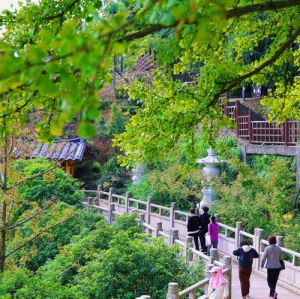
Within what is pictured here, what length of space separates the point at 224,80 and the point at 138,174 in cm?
1861

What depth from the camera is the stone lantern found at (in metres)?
19.2

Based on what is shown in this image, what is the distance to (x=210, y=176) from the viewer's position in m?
19.6

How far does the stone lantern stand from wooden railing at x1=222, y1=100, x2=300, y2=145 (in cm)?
162

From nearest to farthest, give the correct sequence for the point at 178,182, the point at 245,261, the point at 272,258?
the point at 245,261 → the point at 272,258 → the point at 178,182

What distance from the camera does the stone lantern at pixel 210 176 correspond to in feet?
63.2

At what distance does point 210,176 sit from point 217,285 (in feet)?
34.1

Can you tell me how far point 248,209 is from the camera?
1688 centimetres

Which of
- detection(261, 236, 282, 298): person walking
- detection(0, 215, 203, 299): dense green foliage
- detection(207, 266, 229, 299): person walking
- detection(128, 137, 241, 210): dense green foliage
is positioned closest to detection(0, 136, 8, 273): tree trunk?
detection(0, 215, 203, 299): dense green foliage

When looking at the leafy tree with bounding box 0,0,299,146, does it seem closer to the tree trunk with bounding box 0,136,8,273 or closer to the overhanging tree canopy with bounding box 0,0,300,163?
the overhanging tree canopy with bounding box 0,0,300,163

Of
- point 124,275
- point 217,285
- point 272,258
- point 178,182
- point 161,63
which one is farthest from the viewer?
point 178,182

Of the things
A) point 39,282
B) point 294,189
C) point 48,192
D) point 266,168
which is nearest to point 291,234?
point 294,189

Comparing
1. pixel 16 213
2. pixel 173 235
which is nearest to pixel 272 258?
pixel 173 235

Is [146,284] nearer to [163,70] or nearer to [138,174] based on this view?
[163,70]

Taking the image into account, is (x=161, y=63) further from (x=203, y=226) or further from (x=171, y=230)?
(x=203, y=226)
